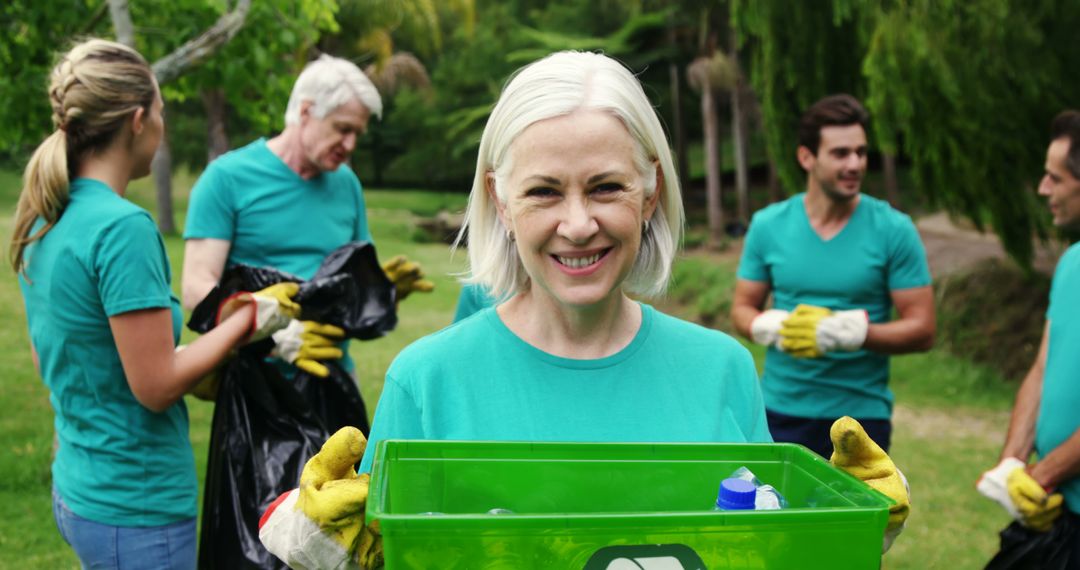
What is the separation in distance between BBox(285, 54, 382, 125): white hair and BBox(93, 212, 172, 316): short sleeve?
47.7 inches

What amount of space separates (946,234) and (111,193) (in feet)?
42.6

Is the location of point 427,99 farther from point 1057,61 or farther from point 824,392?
point 824,392

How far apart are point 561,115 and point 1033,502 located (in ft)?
6.35

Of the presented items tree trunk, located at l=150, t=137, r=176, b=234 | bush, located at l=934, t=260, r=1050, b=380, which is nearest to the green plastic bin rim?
bush, located at l=934, t=260, r=1050, b=380

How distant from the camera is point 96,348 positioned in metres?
2.33

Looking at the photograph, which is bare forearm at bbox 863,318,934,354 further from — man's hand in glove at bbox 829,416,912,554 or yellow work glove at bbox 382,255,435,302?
man's hand in glove at bbox 829,416,912,554

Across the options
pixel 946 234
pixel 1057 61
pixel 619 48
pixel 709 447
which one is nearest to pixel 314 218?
pixel 709 447

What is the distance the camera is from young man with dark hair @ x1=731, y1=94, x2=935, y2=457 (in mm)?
3662

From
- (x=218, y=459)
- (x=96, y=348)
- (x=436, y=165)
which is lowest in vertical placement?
(x=436, y=165)

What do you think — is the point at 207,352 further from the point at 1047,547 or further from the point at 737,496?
the point at 1047,547

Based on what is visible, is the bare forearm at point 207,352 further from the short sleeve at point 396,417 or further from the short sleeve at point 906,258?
the short sleeve at point 906,258

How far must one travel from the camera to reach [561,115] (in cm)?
155

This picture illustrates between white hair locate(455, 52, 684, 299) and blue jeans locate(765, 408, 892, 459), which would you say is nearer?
white hair locate(455, 52, 684, 299)

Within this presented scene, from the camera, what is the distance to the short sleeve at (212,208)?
3.27 metres
